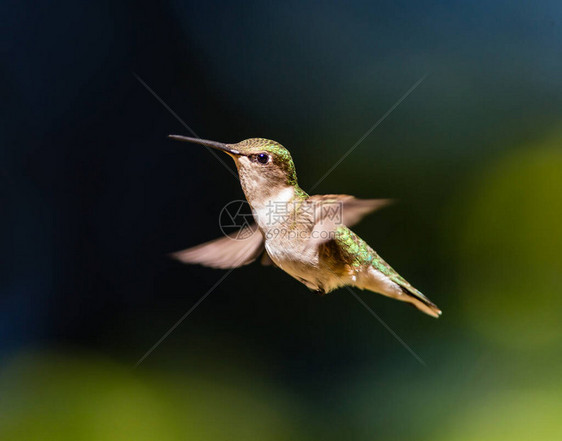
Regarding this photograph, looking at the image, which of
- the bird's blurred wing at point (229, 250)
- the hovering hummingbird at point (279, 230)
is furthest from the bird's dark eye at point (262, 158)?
the bird's blurred wing at point (229, 250)

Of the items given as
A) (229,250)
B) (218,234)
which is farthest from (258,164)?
(218,234)

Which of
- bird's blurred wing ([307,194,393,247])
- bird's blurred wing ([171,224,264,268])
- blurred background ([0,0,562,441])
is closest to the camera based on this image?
bird's blurred wing ([307,194,393,247])

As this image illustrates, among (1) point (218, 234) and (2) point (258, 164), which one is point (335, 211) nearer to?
(2) point (258, 164)

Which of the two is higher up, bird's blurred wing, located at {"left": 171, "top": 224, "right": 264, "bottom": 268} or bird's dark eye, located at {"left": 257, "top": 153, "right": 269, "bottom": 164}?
bird's dark eye, located at {"left": 257, "top": 153, "right": 269, "bottom": 164}

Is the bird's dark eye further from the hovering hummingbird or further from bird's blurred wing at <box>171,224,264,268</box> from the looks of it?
bird's blurred wing at <box>171,224,264,268</box>

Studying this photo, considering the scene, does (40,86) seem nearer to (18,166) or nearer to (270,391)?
(18,166)

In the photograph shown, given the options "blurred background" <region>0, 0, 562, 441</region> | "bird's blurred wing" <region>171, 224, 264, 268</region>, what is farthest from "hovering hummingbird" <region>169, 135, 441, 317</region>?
"blurred background" <region>0, 0, 562, 441</region>
